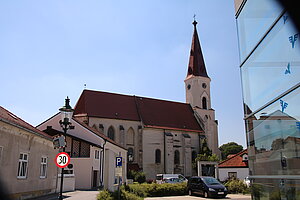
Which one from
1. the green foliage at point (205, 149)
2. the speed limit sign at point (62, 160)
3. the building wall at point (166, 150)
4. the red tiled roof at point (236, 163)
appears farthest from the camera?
the green foliage at point (205, 149)

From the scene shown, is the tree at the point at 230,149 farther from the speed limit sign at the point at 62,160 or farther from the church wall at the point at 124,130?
the speed limit sign at the point at 62,160

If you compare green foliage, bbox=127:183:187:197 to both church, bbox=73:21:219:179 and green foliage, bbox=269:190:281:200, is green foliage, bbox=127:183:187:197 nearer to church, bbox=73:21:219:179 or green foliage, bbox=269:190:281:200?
green foliage, bbox=269:190:281:200

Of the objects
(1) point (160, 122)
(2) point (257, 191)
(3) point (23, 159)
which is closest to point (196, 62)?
(1) point (160, 122)

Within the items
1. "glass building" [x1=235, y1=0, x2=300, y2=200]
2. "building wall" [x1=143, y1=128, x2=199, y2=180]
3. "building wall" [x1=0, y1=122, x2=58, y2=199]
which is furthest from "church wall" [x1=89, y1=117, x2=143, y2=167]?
"glass building" [x1=235, y1=0, x2=300, y2=200]

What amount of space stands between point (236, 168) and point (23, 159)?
97.3 ft

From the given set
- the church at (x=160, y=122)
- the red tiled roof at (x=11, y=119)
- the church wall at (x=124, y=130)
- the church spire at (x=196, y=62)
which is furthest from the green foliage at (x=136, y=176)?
the red tiled roof at (x=11, y=119)

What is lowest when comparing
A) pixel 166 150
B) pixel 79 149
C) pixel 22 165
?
pixel 22 165

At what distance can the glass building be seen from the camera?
5031 millimetres

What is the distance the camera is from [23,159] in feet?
49.8

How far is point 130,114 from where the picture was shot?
1956 inches

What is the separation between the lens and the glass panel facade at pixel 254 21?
572cm

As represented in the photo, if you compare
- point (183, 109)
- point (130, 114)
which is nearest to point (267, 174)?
point (130, 114)

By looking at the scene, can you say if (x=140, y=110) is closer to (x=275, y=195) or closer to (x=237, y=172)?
(x=237, y=172)

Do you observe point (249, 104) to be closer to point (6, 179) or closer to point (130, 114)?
point (6, 179)
